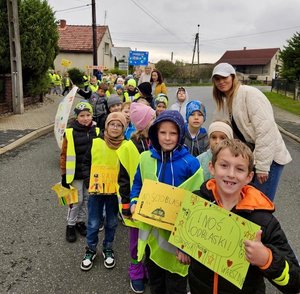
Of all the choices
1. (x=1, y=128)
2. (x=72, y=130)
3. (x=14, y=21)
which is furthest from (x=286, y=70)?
(x=72, y=130)

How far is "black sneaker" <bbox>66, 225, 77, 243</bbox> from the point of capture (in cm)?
386

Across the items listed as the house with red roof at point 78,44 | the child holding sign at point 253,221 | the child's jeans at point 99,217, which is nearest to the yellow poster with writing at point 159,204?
the child holding sign at point 253,221

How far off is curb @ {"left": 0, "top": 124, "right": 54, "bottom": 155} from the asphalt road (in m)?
1.61

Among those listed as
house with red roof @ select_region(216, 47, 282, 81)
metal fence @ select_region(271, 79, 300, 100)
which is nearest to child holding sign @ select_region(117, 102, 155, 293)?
metal fence @ select_region(271, 79, 300, 100)

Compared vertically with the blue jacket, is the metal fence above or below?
below

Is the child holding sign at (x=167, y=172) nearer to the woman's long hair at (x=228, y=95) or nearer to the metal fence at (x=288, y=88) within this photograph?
the woman's long hair at (x=228, y=95)

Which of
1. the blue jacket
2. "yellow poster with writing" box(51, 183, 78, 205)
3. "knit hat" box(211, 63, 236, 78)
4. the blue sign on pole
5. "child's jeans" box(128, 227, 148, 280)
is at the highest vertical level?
the blue sign on pole

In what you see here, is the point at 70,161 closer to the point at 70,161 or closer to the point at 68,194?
the point at 70,161

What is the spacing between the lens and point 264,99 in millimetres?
2750

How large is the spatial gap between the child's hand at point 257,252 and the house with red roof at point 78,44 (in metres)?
32.7

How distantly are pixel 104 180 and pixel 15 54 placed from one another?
10880 millimetres

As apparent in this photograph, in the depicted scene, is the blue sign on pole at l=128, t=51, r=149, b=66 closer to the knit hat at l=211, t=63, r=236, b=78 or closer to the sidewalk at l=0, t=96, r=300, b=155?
the sidewalk at l=0, t=96, r=300, b=155

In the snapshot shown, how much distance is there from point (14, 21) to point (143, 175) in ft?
38.5

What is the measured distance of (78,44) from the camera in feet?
113
